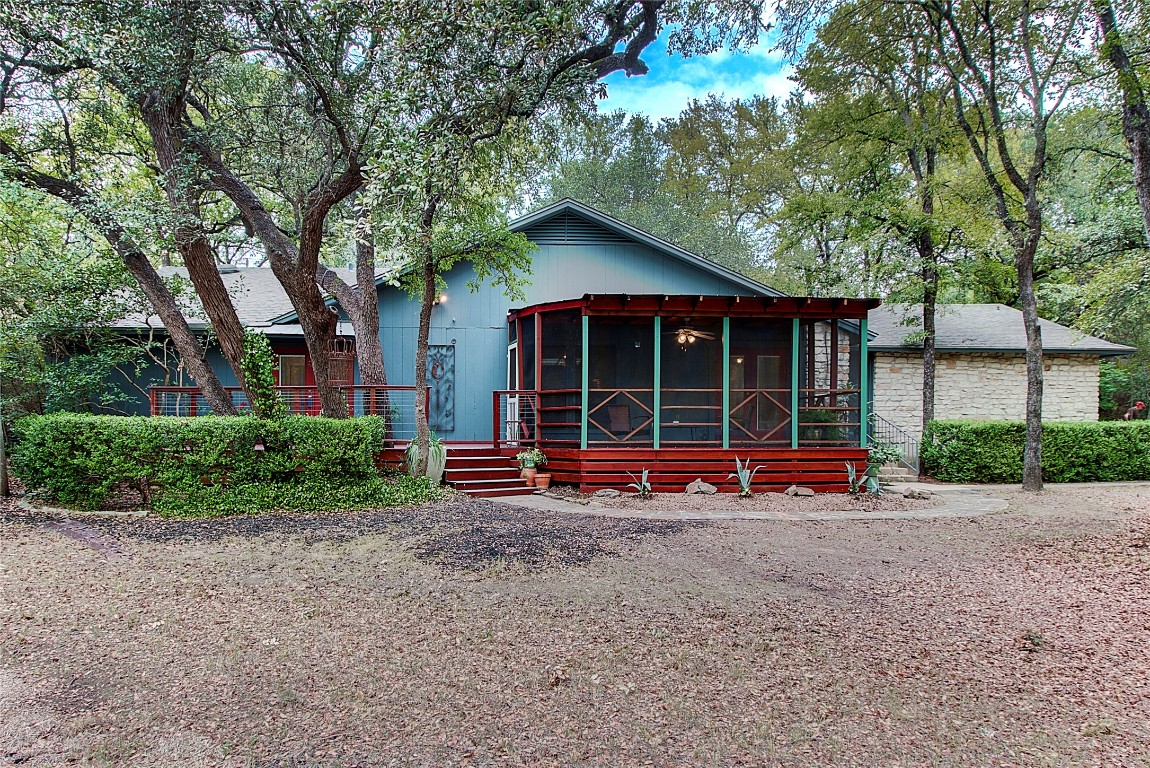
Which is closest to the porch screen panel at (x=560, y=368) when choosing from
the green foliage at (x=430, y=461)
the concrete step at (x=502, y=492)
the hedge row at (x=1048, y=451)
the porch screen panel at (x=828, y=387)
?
the concrete step at (x=502, y=492)

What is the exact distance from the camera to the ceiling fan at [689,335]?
11.4 m

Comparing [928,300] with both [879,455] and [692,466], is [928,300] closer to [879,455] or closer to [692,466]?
[879,455]

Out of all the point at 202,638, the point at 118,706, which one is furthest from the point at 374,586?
the point at 118,706

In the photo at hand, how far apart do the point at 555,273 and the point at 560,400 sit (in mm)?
3023

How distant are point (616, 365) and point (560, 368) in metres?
1.32

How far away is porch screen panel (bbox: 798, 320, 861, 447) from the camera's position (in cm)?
989

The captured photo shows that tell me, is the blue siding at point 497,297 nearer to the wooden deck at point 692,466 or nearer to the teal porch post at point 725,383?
the wooden deck at point 692,466

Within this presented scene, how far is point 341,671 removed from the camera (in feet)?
10.3

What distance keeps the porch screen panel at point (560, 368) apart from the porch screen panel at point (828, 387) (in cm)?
395

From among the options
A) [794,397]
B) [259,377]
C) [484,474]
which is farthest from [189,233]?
[794,397]

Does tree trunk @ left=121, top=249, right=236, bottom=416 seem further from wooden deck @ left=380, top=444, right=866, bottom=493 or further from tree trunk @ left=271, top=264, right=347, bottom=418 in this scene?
wooden deck @ left=380, top=444, right=866, bottom=493

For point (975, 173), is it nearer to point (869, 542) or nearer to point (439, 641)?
point (869, 542)

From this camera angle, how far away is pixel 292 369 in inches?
471

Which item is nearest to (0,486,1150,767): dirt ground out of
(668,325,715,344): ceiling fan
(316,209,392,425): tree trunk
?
(316,209,392,425): tree trunk
